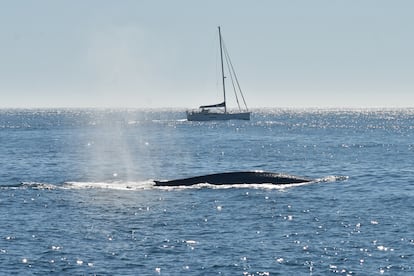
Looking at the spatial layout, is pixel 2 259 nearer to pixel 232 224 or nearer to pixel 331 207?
pixel 232 224

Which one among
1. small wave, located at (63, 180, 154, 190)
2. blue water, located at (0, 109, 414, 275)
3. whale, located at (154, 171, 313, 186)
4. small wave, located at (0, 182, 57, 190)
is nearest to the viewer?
blue water, located at (0, 109, 414, 275)

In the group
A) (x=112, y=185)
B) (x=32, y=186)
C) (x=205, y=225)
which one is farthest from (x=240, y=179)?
(x=205, y=225)

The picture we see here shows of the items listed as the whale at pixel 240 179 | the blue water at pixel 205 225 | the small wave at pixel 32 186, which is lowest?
the blue water at pixel 205 225

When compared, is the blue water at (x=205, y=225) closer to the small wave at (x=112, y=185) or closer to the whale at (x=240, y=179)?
the small wave at (x=112, y=185)

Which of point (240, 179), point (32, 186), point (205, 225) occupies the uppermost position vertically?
point (240, 179)

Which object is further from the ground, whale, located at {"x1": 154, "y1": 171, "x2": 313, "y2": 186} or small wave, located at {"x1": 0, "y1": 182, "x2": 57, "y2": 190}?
whale, located at {"x1": 154, "y1": 171, "x2": 313, "y2": 186}

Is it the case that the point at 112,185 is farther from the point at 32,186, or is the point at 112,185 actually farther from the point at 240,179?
the point at 240,179

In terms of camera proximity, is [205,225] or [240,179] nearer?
[205,225]

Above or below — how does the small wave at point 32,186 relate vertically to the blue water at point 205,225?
above

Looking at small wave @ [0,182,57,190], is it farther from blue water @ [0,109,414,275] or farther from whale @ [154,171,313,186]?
whale @ [154,171,313,186]

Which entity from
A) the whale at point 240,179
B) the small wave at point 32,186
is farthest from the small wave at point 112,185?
the whale at point 240,179

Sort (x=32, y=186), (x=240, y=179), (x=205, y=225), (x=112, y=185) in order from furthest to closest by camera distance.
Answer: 1. (x=112, y=185)
2. (x=32, y=186)
3. (x=240, y=179)
4. (x=205, y=225)

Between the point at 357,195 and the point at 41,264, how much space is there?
32410mm

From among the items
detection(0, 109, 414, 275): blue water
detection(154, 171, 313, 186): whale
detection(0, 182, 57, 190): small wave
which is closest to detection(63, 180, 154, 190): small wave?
detection(0, 109, 414, 275): blue water
